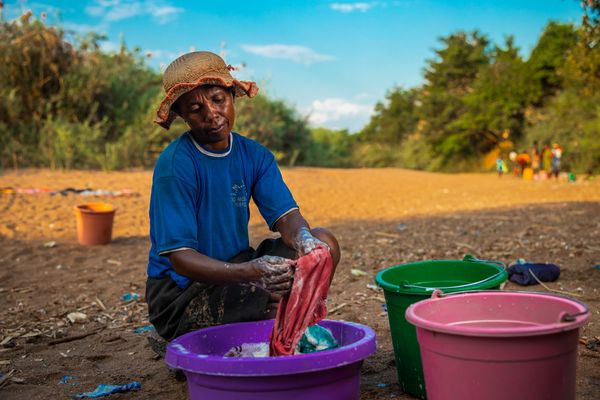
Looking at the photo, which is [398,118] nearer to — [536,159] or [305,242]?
[536,159]

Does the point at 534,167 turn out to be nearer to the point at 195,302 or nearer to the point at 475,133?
the point at 475,133

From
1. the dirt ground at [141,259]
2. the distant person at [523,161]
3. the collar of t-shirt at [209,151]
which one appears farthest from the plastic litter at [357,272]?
the distant person at [523,161]

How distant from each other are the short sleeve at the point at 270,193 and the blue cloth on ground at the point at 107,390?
1017mm

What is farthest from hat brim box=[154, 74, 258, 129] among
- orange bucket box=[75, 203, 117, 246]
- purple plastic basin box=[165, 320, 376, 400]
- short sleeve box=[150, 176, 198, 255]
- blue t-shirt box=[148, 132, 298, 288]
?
orange bucket box=[75, 203, 117, 246]

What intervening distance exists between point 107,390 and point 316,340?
1114 millimetres

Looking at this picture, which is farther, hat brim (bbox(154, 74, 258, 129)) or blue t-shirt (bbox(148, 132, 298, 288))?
hat brim (bbox(154, 74, 258, 129))

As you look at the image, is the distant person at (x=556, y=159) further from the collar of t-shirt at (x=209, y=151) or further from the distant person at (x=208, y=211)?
the collar of t-shirt at (x=209, y=151)

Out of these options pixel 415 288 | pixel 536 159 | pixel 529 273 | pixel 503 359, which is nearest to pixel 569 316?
pixel 503 359

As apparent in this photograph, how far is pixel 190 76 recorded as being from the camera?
9.07 feet

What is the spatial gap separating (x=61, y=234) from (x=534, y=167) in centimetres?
1725

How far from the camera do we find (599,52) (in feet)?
34.5

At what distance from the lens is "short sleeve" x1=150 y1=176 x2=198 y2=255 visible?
2.56m

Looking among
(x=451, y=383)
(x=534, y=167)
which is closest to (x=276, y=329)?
(x=451, y=383)

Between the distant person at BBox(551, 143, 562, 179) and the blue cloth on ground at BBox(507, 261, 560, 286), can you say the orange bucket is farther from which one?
the distant person at BBox(551, 143, 562, 179)
